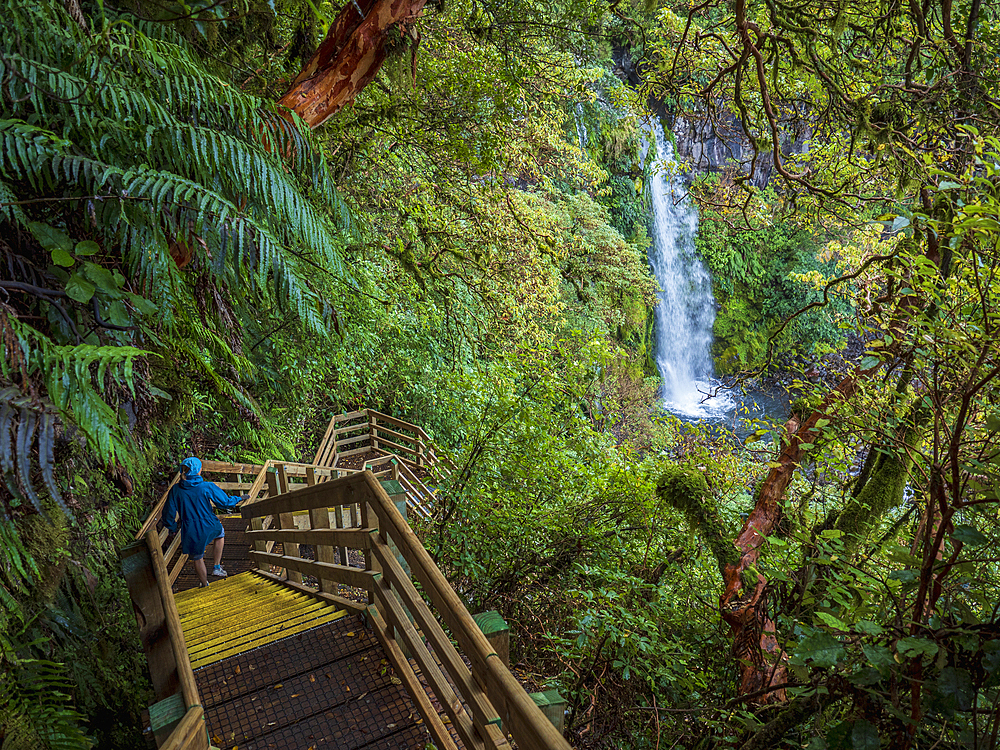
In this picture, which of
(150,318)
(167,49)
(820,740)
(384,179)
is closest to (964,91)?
(820,740)

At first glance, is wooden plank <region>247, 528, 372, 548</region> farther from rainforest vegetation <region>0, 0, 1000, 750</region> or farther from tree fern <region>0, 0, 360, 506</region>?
tree fern <region>0, 0, 360, 506</region>

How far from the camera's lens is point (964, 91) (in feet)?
13.0

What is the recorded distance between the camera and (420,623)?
2619 mm

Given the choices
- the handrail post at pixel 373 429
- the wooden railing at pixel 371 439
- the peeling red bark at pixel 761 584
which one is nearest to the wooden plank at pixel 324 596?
the peeling red bark at pixel 761 584

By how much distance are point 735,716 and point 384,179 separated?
8.60 meters

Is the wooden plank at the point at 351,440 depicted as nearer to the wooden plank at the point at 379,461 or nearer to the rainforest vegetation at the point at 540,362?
the wooden plank at the point at 379,461

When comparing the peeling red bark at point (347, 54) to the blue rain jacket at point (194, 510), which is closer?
the peeling red bark at point (347, 54)

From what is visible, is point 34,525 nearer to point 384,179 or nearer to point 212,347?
point 212,347

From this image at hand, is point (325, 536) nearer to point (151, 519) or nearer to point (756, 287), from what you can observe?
point (151, 519)

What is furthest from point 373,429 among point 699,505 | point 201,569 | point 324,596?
point 699,505

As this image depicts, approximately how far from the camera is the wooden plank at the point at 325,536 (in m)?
3.48

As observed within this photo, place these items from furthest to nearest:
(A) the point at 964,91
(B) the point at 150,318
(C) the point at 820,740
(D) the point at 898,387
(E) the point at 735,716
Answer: (A) the point at 964,91, (D) the point at 898,387, (E) the point at 735,716, (B) the point at 150,318, (C) the point at 820,740

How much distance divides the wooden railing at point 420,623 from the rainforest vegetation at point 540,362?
943 millimetres

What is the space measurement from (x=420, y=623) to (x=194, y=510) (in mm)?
4080
